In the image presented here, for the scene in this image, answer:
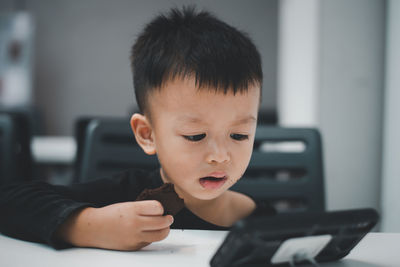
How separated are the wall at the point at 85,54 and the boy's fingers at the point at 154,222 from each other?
2.86 metres

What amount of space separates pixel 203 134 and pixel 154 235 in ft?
0.45

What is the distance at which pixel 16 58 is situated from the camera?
317 cm

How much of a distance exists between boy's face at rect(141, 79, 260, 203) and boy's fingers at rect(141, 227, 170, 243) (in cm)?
9

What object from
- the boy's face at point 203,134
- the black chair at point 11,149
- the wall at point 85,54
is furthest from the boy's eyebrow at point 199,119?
the wall at point 85,54

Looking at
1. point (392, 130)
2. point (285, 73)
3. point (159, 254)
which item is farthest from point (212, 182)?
point (285, 73)

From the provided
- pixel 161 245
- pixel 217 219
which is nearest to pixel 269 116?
pixel 217 219

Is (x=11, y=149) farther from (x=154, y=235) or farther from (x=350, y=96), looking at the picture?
(x=350, y=96)

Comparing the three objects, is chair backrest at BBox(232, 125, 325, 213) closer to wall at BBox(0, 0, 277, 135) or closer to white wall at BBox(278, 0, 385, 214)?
white wall at BBox(278, 0, 385, 214)

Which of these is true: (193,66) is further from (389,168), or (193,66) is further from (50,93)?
(50,93)

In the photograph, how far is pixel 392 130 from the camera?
3.42ft

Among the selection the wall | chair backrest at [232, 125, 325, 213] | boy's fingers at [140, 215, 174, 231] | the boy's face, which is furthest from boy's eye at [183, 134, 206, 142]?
the wall

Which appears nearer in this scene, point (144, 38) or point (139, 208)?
point (139, 208)

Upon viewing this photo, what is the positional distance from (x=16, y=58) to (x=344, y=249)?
10.9 ft

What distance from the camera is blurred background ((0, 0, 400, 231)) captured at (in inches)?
44.3
